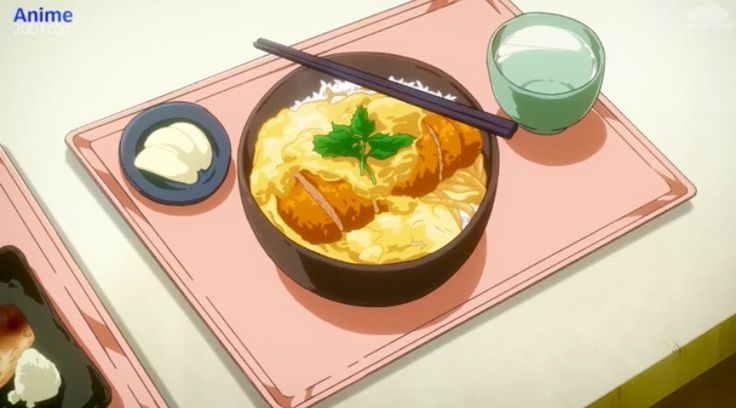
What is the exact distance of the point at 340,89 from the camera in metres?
1.09

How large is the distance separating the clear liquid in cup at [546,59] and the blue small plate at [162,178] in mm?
399

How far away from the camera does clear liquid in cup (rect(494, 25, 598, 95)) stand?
1.13 metres

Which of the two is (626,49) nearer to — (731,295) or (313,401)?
(731,295)

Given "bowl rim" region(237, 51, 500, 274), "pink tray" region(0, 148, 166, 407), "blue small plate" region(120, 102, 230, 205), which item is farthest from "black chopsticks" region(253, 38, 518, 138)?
"pink tray" region(0, 148, 166, 407)

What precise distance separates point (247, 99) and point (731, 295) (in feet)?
2.25

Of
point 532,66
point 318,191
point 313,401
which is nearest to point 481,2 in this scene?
point 532,66

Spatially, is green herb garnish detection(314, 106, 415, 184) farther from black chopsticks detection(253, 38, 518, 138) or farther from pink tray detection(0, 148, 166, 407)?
pink tray detection(0, 148, 166, 407)

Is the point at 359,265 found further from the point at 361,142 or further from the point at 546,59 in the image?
the point at 546,59

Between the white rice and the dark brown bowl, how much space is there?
4 cm

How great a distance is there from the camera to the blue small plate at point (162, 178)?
1023 millimetres

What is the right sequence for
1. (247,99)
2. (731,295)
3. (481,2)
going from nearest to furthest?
(731,295), (247,99), (481,2)

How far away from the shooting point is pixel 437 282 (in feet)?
3.06

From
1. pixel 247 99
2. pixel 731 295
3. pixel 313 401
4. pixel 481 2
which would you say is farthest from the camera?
pixel 481 2

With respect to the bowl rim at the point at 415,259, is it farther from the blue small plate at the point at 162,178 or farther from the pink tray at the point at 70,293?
the pink tray at the point at 70,293
